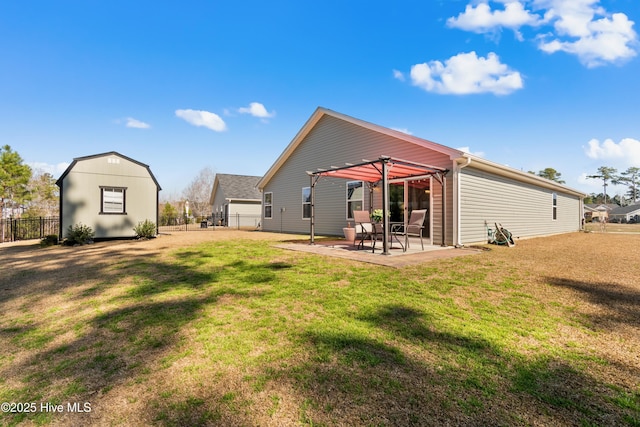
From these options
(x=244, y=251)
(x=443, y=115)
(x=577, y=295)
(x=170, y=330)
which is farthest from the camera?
(x=443, y=115)

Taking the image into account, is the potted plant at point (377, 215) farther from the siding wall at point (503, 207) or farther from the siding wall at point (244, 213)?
the siding wall at point (244, 213)

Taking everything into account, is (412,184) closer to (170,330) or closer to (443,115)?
(443,115)

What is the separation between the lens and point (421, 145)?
9734 millimetres

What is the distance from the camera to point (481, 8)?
873cm

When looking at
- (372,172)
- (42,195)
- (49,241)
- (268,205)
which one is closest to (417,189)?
(372,172)

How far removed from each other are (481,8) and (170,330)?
11585mm

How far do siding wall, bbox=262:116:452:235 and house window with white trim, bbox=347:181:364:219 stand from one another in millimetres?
246

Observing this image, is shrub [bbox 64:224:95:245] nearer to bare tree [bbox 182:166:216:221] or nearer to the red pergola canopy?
the red pergola canopy

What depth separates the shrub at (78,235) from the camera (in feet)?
35.8

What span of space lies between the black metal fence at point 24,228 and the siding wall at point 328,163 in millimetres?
12099

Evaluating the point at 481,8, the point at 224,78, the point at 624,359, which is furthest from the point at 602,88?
the point at 224,78

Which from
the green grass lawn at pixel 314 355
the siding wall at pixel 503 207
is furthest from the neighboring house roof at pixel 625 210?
the green grass lawn at pixel 314 355

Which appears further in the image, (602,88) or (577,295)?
(602,88)

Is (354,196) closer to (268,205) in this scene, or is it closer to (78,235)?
(268,205)
